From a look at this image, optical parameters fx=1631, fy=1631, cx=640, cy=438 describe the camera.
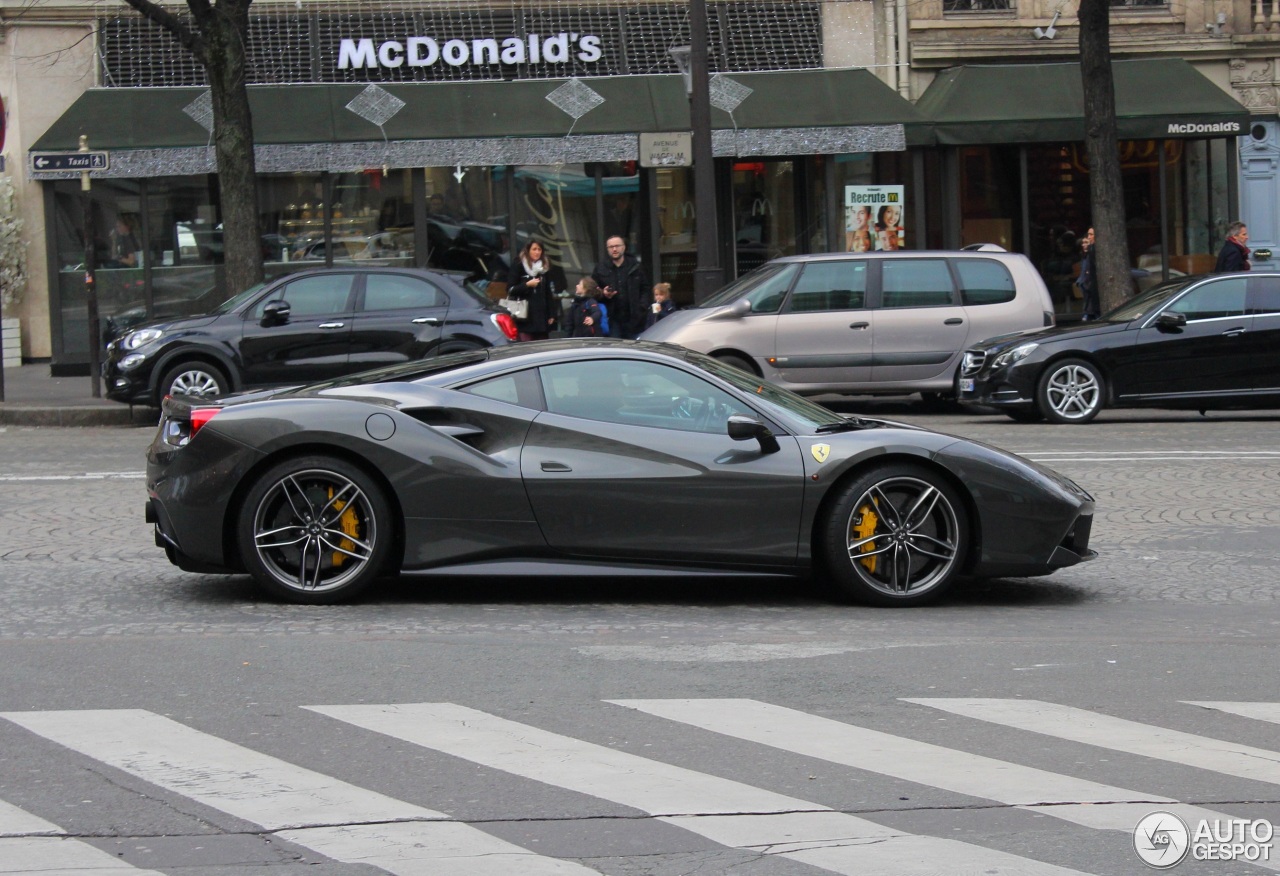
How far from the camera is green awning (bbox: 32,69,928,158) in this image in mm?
22062

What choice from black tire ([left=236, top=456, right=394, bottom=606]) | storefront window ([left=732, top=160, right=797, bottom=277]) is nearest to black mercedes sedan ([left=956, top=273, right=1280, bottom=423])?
storefront window ([left=732, top=160, right=797, bottom=277])

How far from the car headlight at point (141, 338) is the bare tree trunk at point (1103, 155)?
1144 cm

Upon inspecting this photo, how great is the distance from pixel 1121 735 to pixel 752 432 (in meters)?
2.43

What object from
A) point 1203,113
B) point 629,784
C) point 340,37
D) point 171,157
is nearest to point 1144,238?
point 1203,113

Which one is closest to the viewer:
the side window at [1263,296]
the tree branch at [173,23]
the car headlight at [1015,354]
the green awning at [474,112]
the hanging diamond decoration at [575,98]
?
the car headlight at [1015,354]

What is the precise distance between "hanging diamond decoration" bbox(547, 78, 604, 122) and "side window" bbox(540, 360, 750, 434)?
1588 centimetres

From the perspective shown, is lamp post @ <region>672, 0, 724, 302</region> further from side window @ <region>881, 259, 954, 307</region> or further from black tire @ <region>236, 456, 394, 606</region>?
black tire @ <region>236, 456, 394, 606</region>

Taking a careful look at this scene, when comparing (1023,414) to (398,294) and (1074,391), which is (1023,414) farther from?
(398,294)

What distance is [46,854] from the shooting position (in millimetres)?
4359

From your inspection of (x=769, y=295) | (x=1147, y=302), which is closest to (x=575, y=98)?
(x=769, y=295)

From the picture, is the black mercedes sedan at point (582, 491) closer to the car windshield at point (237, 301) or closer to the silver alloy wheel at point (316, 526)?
the silver alloy wheel at point (316, 526)

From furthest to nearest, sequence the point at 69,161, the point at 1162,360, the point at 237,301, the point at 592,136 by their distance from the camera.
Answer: the point at 592,136
the point at 69,161
the point at 237,301
the point at 1162,360

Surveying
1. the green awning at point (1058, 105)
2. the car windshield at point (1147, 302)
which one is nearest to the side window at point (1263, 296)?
the car windshield at point (1147, 302)

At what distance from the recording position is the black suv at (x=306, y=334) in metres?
16.4
